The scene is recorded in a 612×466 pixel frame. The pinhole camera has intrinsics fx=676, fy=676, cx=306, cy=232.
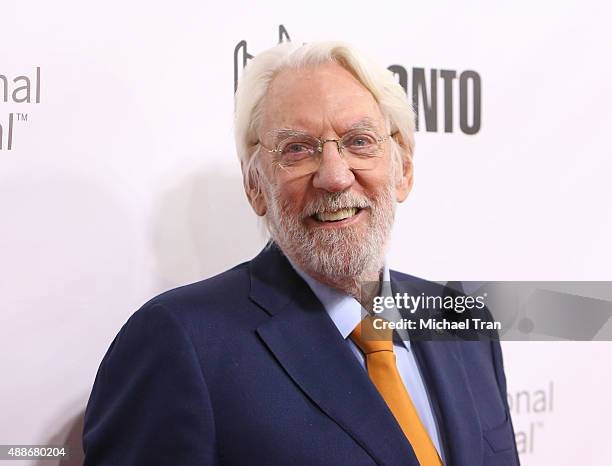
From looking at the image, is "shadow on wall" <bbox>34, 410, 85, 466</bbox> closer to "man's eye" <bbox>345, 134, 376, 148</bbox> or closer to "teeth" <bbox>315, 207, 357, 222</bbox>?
"teeth" <bbox>315, 207, 357, 222</bbox>

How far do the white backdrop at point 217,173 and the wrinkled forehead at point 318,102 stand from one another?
0.70 ft

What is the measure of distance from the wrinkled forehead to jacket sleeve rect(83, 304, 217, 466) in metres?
0.35

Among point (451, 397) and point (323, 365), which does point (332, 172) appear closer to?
point (323, 365)

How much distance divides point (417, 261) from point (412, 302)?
157mm

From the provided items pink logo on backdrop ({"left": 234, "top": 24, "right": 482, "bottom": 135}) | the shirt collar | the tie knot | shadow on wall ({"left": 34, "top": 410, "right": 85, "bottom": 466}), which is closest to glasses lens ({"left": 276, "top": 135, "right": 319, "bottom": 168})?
the shirt collar

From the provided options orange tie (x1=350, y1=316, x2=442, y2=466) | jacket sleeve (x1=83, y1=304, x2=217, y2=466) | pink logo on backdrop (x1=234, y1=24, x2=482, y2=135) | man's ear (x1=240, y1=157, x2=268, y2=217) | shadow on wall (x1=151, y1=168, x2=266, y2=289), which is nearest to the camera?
jacket sleeve (x1=83, y1=304, x2=217, y2=466)

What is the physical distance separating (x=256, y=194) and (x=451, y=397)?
45cm

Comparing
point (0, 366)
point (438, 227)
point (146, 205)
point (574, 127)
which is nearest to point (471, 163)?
point (438, 227)

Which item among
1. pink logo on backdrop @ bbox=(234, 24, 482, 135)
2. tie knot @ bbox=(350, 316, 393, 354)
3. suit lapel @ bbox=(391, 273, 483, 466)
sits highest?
pink logo on backdrop @ bbox=(234, 24, 482, 135)

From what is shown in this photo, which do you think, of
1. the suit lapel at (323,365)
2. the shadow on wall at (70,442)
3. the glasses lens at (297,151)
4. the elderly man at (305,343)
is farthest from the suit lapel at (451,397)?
the shadow on wall at (70,442)

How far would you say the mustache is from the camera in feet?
3.38

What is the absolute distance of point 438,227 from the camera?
4.56 ft

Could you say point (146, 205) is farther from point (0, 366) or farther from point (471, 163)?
point (471, 163)

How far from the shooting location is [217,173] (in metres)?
1.25
